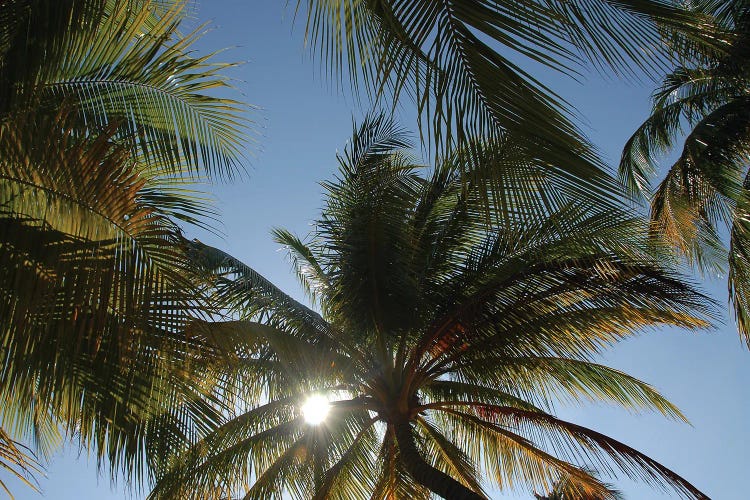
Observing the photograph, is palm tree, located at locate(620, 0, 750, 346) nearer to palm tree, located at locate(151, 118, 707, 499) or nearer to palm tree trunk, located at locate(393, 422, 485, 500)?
palm tree, located at locate(151, 118, 707, 499)

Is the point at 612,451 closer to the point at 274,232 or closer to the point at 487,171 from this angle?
the point at 487,171

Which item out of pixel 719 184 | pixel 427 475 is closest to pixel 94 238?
pixel 427 475

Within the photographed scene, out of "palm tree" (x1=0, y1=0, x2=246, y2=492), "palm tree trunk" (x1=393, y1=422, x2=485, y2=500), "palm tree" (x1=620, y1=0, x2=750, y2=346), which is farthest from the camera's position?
"palm tree" (x1=620, y1=0, x2=750, y2=346)

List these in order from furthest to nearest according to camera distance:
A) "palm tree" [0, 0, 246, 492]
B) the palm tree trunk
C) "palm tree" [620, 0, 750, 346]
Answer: "palm tree" [620, 0, 750, 346]
the palm tree trunk
"palm tree" [0, 0, 246, 492]

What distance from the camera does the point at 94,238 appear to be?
351 cm

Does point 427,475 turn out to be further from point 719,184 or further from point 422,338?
point 719,184

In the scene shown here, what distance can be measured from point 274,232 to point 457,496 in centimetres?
655

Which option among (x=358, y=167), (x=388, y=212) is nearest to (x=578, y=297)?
(x=388, y=212)

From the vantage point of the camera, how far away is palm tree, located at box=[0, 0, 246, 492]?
3.49 metres

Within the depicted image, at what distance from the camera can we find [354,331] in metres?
8.93

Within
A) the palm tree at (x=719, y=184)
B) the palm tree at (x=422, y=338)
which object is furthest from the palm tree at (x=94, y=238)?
the palm tree at (x=719, y=184)

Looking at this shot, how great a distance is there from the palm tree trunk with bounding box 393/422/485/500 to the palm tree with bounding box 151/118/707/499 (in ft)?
0.06

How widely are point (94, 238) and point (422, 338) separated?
5.87m

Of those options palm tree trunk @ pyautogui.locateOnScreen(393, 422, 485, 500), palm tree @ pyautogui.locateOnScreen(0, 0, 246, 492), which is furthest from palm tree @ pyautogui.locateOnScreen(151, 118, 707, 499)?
palm tree @ pyautogui.locateOnScreen(0, 0, 246, 492)
